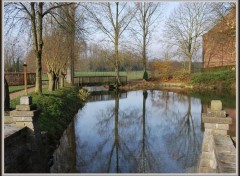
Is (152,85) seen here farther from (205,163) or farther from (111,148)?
(205,163)

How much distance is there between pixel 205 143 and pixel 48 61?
45.2 ft

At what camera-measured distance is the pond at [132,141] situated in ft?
27.1

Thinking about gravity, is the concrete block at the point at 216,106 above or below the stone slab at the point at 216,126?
above

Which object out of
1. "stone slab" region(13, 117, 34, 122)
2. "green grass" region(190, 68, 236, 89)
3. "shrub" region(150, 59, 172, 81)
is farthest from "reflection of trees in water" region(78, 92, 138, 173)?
"shrub" region(150, 59, 172, 81)

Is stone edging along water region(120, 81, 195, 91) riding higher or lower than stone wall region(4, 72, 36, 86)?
lower

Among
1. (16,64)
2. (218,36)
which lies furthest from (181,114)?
(16,64)

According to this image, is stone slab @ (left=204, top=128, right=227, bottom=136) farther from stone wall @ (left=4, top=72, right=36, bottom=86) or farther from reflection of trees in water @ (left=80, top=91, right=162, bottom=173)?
stone wall @ (left=4, top=72, right=36, bottom=86)

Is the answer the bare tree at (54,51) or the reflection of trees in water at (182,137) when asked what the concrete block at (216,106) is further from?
the bare tree at (54,51)

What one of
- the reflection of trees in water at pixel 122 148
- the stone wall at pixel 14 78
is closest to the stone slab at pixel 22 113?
the reflection of trees in water at pixel 122 148

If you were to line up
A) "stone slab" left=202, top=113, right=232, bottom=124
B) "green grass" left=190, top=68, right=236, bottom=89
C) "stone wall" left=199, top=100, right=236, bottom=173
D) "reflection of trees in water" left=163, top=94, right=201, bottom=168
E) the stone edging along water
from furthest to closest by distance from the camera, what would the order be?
the stone edging along water < "green grass" left=190, top=68, right=236, bottom=89 < "reflection of trees in water" left=163, top=94, right=201, bottom=168 < "stone slab" left=202, top=113, right=232, bottom=124 < "stone wall" left=199, top=100, right=236, bottom=173

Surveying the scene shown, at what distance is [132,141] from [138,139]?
0.35m

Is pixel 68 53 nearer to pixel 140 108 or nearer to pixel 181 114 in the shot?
pixel 140 108

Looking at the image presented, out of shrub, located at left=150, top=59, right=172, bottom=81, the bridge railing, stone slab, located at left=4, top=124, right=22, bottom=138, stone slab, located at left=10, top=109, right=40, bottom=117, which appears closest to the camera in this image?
stone slab, located at left=4, top=124, right=22, bottom=138

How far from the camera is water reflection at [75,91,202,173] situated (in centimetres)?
835
